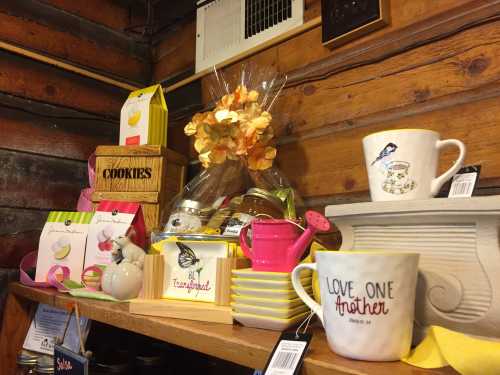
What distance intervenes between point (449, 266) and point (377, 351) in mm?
155

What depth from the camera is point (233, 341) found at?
0.57 m

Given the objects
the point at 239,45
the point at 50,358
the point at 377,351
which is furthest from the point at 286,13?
the point at 50,358

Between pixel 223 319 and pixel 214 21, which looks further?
pixel 214 21

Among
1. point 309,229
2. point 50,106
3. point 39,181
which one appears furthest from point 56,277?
point 309,229

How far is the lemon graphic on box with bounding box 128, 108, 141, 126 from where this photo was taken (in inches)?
50.1

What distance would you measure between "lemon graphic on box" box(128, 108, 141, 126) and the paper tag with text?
3.14ft

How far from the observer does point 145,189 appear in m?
1.20

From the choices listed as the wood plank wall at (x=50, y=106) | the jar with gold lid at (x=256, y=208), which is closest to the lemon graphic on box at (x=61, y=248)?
the wood plank wall at (x=50, y=106)

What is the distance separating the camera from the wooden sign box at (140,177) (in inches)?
46.7

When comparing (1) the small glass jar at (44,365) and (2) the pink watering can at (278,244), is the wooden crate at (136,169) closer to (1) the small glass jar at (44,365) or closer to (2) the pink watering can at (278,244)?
(1) the small glass jar at (44,365)

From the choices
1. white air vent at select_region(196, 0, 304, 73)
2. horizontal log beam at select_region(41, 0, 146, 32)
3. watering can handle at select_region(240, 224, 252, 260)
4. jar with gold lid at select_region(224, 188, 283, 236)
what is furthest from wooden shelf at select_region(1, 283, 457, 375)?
horizontal log beam at select_region(41, 0, 146, 32)

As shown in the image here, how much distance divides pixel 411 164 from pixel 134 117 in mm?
937

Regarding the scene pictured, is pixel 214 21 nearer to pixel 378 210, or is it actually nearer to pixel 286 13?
pixel 286 13

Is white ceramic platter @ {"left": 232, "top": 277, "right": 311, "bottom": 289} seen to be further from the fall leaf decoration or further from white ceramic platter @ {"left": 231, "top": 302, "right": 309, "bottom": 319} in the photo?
the fall leaf decoration
